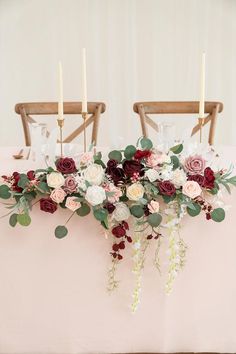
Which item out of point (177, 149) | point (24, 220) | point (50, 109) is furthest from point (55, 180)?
point (50, 109)

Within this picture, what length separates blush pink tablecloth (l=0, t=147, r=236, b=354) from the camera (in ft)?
4.37

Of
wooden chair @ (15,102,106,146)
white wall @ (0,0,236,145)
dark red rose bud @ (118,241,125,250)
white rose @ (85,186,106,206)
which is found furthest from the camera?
white wall @ (0,0,236,145)

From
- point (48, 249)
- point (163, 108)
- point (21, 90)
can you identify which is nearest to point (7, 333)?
point (48, 249)

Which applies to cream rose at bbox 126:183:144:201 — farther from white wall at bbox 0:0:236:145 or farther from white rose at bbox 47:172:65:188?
white wall at bbox 0:0:236:145

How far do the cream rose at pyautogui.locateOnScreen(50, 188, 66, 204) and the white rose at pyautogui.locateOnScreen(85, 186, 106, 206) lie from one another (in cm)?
8

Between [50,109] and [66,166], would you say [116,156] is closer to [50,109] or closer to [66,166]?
[66,166]

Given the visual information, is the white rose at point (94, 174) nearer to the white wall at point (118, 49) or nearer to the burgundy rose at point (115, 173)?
the burgundy rose at point (115, 173)

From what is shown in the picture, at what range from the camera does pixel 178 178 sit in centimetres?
121

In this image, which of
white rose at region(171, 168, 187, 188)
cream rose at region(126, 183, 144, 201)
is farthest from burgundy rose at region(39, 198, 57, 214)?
white rose at region(171, 168, 187, 188)

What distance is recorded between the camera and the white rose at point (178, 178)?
1209 mm

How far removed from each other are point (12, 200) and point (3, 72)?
2.97m

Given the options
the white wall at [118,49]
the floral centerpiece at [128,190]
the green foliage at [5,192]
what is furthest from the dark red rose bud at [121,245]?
the white wall at [118,49]

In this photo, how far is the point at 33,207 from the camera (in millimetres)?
1299

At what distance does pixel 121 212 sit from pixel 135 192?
80mm
